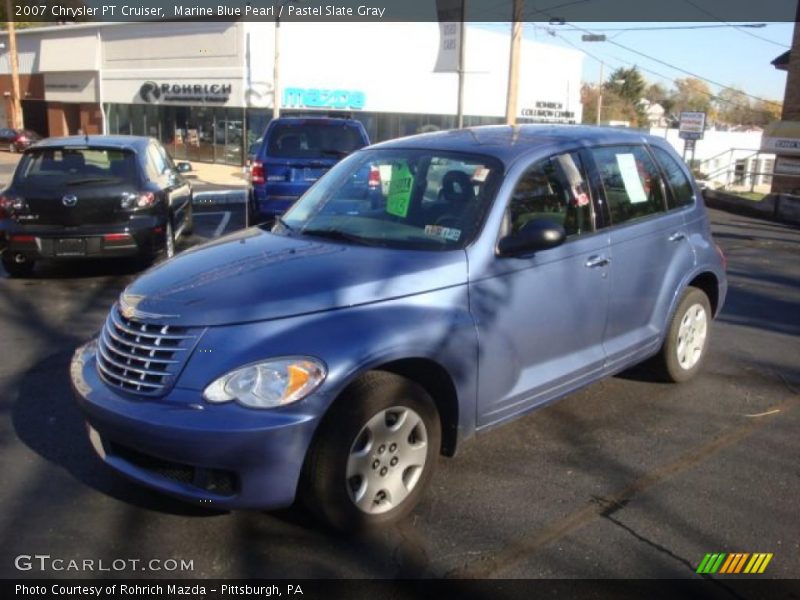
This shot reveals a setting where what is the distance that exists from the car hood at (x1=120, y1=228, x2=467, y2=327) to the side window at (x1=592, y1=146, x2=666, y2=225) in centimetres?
141

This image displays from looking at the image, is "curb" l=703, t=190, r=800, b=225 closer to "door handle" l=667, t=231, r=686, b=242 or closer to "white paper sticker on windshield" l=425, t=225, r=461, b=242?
"door handle" l=667, t=231, r=686, b=242

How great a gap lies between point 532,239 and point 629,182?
138 centimetres

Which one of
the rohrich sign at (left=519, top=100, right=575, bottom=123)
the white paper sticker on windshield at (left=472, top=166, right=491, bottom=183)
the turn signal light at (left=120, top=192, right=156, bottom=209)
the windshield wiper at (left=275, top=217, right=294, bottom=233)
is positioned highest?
the rohrich sign at (left=519, top=100, right=575, bottom=123)

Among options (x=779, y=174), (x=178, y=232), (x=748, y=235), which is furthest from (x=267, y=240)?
(x=779, y=174)

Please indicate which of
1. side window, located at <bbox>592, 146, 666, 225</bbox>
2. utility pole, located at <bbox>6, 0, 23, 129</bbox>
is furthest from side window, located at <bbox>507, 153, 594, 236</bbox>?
utility pole, located at <bbox>6, 0, 23, 129</bbox>

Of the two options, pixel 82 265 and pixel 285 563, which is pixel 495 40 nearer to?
pixel 82 265

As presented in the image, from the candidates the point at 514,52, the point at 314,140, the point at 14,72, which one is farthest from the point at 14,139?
the point at 314,140

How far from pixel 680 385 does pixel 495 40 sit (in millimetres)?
38481

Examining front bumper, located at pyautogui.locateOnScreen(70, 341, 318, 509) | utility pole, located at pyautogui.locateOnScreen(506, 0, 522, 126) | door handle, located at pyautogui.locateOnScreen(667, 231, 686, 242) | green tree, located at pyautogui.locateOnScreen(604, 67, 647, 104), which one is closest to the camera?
front bumper, located at pyautogui.locateOnScreen(70, 341, 318, 509)

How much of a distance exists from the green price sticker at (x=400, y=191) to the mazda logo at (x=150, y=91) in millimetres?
38735

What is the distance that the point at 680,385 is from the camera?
5.60m

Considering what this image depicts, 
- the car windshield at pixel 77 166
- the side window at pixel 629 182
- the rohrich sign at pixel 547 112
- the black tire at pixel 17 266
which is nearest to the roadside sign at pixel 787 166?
the car windshield at pixel 77 166

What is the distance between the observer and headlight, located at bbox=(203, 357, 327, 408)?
3.20 meters

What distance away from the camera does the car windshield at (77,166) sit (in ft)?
27.6
